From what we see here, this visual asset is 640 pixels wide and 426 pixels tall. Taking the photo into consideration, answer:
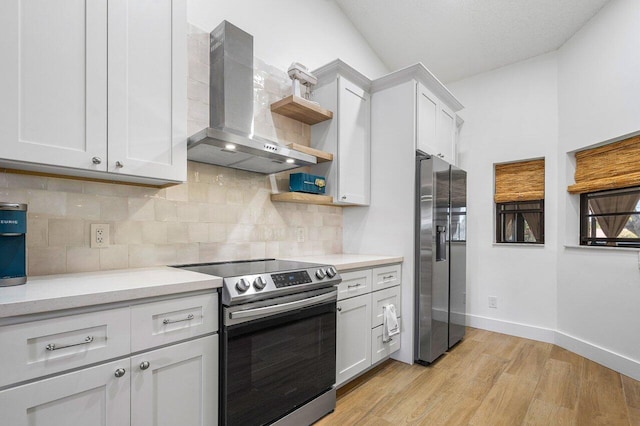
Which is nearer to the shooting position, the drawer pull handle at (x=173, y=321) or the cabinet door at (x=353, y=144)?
the drawer pull handle at (x=173, y=321)

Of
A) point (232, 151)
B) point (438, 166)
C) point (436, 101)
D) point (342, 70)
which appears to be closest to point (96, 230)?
point (232, 151)

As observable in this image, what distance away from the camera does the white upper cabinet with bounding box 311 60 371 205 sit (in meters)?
2.81

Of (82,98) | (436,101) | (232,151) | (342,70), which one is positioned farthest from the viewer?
(436,101)

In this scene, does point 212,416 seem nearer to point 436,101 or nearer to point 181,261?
point 181,261

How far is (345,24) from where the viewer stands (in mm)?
3574

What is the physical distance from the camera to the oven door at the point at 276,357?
1521 millimetres

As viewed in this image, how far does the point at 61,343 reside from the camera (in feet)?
3.63

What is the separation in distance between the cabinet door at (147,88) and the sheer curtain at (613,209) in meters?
3.60

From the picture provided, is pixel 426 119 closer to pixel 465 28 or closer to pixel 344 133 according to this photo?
pixel 344 133

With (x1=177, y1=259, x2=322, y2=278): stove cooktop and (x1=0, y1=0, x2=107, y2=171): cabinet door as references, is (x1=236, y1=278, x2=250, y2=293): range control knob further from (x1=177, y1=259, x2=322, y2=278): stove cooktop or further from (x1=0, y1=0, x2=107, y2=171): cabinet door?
(x1=0, y1=0, x2=107, y2=171): cabinet door

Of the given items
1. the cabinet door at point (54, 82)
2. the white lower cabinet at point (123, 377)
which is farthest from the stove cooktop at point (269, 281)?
the cabinet door at point (54, 82)

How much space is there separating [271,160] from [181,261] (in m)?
0.87

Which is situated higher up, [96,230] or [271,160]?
[271,160]

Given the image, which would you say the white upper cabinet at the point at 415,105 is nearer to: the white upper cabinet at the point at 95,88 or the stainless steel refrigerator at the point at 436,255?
the stainless steel refrigerator at the point at 436,255
